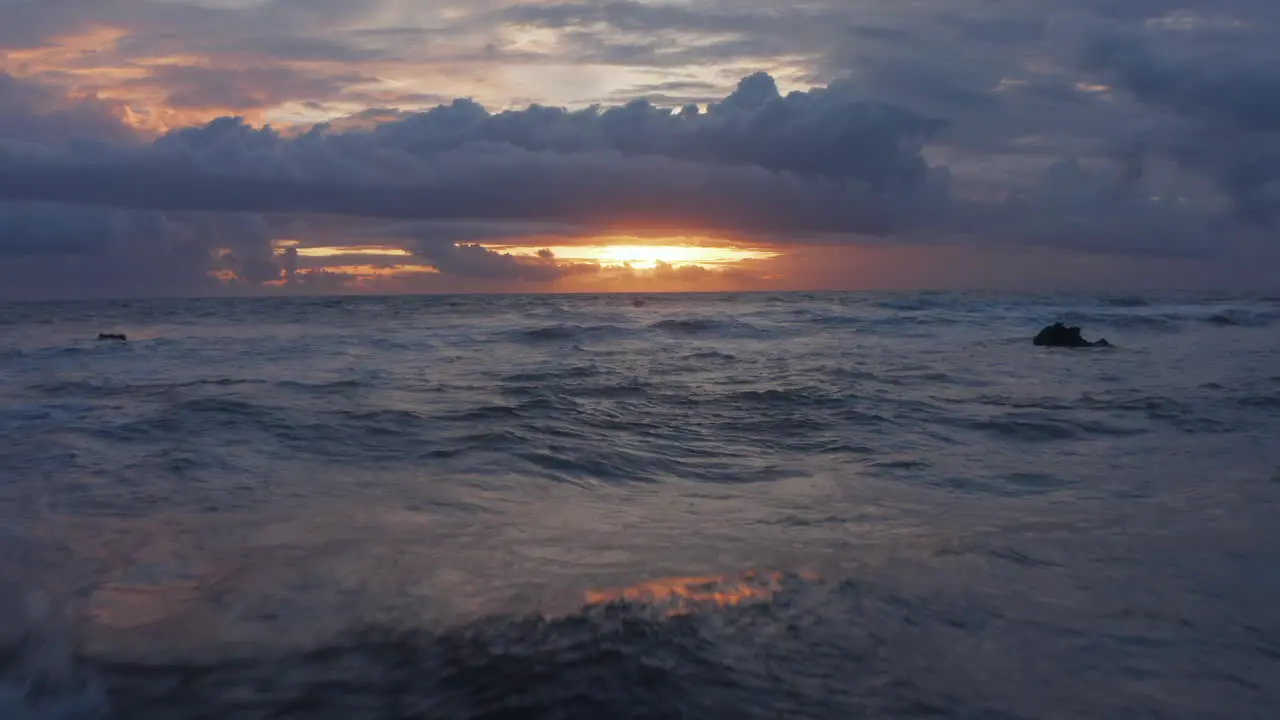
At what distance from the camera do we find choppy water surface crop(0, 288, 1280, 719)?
4.23 metres

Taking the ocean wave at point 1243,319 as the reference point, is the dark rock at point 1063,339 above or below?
above

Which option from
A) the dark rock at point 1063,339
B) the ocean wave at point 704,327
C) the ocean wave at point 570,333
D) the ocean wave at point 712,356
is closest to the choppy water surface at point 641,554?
the ocean wave at point 712,356

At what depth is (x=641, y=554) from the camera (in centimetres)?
612

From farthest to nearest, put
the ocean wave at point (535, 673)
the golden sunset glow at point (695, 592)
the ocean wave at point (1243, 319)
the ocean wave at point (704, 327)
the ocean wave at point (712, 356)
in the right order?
the ocean wave at point (1243, 319)
the ocean wave at point (704, 327)
the ocean wave at point (712, 356)
the golden sunset glow at point (695, 592)
the ocean wave at point (535, 673)

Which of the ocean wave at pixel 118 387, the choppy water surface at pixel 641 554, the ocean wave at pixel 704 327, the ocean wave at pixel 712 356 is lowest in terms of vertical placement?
the ocean wave at pixel 704 327

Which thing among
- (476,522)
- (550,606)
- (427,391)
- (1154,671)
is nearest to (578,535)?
(476,522)

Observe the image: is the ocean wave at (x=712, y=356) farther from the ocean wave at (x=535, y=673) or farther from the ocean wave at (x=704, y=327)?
the ocean wave at (x=535, y=673)

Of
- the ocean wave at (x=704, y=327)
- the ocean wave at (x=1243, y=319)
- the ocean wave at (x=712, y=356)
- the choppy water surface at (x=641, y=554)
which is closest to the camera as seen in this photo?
the choppy water surface at (x=641, y=554)

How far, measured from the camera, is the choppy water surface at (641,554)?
423 cm

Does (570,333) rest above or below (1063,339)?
below

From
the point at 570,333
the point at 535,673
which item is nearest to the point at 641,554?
the point at 535,673

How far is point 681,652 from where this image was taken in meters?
4.48

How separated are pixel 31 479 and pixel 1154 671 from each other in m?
9.51

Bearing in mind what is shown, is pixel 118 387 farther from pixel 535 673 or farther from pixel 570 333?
pixel 570 333
